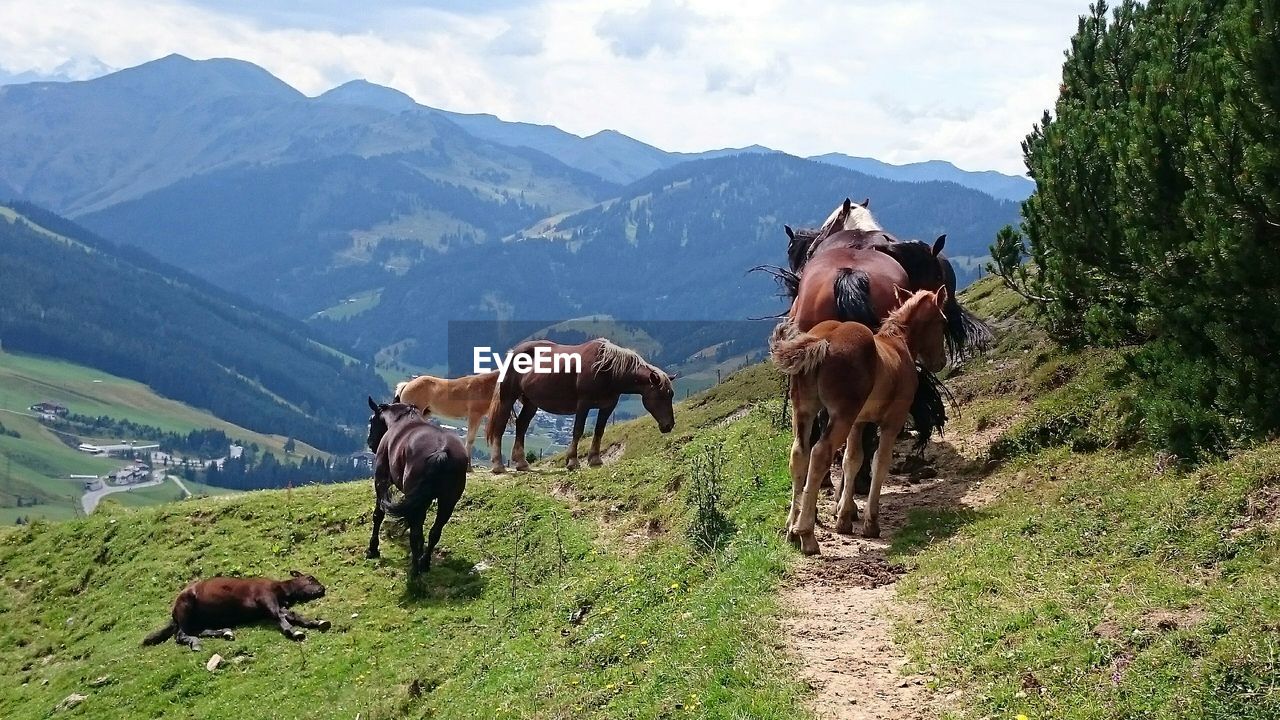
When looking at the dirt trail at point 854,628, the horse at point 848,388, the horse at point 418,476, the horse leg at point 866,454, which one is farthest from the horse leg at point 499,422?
the horse at point 848,388

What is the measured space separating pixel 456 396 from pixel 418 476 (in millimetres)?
9526

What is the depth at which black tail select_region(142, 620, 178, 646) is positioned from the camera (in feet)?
56.2

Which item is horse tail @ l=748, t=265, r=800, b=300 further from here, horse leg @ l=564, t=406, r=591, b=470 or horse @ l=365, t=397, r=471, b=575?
horse leg @ l=564, t=406, r=591, b=470

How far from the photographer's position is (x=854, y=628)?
945 cm

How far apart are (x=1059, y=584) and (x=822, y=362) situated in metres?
3.50

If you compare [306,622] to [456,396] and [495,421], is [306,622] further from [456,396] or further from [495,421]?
[456,396]

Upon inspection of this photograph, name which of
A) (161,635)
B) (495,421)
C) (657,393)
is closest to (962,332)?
(657,393)

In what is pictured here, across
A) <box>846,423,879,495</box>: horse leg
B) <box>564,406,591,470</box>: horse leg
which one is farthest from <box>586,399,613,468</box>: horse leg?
<box>846,423,879,495</box>: horse leg

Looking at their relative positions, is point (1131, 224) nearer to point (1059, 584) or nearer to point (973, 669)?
point (1059, 584)

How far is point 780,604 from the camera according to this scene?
10047 mm

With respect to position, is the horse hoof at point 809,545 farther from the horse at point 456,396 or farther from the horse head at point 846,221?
the horse at point 456,396

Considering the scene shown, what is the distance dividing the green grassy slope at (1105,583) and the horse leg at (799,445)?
1.39m

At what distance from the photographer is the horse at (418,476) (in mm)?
17875

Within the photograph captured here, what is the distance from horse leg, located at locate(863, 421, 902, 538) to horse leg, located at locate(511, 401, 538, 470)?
13.9 meters
